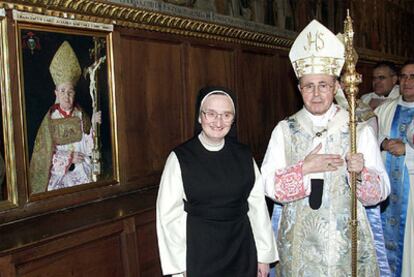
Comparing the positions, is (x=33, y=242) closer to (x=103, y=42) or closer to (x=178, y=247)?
(x=178, y=247)

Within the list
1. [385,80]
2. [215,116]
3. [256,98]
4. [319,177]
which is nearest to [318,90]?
[319,177]

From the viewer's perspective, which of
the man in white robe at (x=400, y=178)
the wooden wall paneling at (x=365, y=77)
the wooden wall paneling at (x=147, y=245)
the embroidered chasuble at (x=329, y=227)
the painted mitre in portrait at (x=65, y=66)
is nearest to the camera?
the embroidered chasuble at (x=329, y=227)

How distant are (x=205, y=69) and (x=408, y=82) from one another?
2.13 m

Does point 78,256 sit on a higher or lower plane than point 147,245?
higher

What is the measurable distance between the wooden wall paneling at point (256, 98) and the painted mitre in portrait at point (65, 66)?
2431 mm

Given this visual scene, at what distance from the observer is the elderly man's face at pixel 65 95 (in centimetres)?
329

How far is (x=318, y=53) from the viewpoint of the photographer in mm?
2795

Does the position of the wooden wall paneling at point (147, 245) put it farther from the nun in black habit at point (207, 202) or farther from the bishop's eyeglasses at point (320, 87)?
the bishop's eyeglasses at point (320, 87)

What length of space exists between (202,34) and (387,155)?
2.37 metres

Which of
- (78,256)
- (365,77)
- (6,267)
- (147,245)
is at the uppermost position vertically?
(365,77)

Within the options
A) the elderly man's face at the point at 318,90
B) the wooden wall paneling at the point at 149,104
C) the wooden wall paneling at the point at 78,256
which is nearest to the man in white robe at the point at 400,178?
the elderly man's face at the point at 318,90

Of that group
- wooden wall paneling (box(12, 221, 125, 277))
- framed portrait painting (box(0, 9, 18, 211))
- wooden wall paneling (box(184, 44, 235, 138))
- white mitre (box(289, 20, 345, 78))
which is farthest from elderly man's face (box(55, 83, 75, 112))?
white mitre (box(289, 20, 345, 78))

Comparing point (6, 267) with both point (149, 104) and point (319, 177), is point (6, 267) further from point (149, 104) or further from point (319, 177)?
point (149, 104)

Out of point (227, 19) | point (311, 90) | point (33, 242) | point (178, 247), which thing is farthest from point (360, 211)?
point (227, 19)
